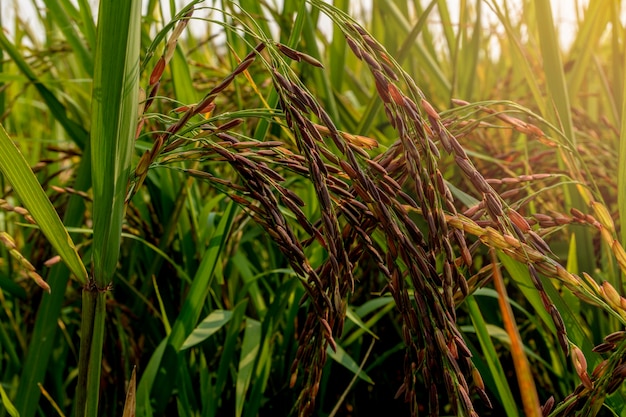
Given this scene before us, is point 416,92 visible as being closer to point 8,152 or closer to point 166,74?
point 8,152

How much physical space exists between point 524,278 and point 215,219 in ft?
2.66

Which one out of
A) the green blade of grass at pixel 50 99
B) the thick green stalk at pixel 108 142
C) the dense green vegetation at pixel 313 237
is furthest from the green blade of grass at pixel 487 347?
the green blade of grass at pixel 50 99

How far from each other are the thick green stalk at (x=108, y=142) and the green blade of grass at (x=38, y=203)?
0.04m

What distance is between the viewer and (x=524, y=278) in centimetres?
102

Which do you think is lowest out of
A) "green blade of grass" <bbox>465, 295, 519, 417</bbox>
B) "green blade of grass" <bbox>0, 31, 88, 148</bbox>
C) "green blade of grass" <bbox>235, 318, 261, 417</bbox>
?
"green blade of grass" <bbox>235, 318, 261, 417</bbox>

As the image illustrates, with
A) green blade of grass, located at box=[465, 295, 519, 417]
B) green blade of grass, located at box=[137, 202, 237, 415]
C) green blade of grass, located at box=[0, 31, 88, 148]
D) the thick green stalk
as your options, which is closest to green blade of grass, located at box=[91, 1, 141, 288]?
the thick green stalk

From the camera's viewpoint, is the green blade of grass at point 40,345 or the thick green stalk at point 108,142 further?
the green blade of grass at point 40,345

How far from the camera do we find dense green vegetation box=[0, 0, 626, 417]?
2.54 feet

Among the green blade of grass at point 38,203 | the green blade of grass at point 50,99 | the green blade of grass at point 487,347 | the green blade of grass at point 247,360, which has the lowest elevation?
the green blade of grass at point 247,360

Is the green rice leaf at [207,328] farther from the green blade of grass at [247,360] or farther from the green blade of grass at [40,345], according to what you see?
the green blade of grass at [40,345]

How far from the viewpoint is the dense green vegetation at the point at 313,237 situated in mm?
773

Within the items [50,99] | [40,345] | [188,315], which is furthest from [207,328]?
[50,99]

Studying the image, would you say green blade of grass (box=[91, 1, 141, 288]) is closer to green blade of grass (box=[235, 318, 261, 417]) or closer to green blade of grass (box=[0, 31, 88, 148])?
green blade of grass (box=[235, 318, 261, 417])

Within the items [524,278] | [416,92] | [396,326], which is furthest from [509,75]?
[416,92]
